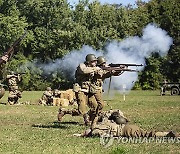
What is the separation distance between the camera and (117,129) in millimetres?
12469

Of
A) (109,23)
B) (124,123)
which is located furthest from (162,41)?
(124,123)

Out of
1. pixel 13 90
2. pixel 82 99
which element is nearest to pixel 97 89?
pixel 82 99

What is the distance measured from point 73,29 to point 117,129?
43.8 metres

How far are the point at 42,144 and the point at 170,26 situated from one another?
140 ft

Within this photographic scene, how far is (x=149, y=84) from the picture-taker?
2211 inches

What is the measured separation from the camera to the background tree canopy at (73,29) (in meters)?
52.6

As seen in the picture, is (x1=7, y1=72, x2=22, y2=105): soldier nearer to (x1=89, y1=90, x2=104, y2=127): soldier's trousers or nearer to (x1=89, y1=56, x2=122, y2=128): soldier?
(x1=89, y1=90, x2=104, y2=127): soldier's trousers

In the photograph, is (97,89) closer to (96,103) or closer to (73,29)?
(96,103)

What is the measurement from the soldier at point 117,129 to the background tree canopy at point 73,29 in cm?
3778

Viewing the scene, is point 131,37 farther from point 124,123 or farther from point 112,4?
point 124,123

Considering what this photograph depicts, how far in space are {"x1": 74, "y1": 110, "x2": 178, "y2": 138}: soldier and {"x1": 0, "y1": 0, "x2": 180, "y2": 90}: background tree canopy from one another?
3778cm

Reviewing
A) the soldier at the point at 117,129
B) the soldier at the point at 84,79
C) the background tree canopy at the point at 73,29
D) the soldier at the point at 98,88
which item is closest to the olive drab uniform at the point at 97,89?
the soldier at the point at 98,88

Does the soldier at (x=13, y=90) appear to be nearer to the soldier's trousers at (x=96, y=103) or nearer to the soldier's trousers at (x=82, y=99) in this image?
the soldier's trousers at (x=82, y=99)

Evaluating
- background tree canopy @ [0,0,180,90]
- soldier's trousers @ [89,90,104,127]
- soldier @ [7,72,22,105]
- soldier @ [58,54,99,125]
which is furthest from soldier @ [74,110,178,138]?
background tree canopy @ [0,0,180,90]
